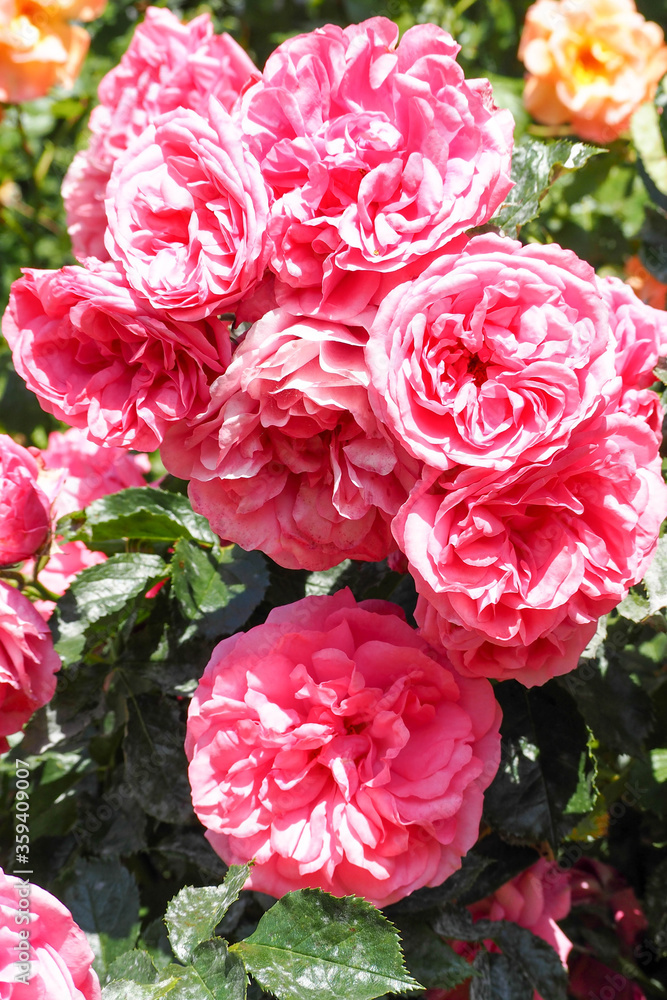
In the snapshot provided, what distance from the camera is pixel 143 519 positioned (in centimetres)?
117

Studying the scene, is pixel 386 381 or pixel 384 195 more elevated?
pixel 384 195

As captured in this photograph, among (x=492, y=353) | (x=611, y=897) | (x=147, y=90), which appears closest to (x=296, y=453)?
(x=492, y=353)

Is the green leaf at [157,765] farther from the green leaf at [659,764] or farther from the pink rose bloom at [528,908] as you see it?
the green leaf at [659,764]

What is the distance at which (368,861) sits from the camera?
2.94 ft

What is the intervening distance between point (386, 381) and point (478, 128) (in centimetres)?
28

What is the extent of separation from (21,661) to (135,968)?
0.35m

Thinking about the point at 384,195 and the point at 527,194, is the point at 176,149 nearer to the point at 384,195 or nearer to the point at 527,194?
the point at 384,195

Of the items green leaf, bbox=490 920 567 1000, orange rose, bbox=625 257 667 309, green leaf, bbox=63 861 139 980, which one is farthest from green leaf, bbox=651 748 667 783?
orange rose, bbox=625 257 667 309

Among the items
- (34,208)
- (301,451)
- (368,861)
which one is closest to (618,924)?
(368,861)

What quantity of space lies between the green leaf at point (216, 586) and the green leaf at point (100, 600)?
0.05 metres

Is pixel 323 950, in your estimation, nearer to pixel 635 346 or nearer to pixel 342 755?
pixel 342 755

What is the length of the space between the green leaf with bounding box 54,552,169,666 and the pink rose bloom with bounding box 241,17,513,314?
1.59 feet

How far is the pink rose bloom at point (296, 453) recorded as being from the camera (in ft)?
2.70

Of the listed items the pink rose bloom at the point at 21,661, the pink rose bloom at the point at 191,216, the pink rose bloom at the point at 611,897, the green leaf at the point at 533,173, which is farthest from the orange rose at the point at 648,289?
the pink rose bloom at the point at 21,661
